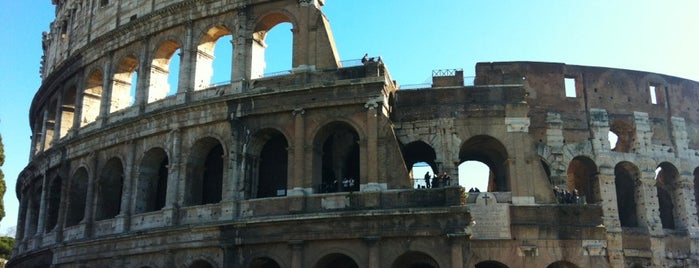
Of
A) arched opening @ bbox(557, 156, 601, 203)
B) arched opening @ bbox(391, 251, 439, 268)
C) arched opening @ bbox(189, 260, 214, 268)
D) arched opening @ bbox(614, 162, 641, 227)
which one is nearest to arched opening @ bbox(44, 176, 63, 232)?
arched opening @ bbox(189, 260, 214, 268)

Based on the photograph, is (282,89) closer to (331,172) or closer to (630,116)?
(331,172)

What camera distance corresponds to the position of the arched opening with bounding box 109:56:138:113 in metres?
23.9

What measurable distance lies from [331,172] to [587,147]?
340 inches

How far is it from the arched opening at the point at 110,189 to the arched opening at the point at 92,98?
9.43 ft

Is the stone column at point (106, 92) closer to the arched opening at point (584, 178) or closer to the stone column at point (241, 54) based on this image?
the stone column at point (241, 54)

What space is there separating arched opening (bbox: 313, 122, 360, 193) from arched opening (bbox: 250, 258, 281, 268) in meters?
2.56

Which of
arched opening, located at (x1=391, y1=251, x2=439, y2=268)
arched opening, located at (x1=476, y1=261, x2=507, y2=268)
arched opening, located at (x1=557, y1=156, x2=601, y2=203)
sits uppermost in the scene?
arched opening, located at (x1=557, y1=156, x2=601, y2=203)

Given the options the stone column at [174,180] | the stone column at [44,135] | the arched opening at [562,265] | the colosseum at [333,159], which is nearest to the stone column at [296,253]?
the colosseum at [333,159]

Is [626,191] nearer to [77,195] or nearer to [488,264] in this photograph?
[488,264]

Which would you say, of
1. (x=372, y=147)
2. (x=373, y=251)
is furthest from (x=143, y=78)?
(x=373, y=251)

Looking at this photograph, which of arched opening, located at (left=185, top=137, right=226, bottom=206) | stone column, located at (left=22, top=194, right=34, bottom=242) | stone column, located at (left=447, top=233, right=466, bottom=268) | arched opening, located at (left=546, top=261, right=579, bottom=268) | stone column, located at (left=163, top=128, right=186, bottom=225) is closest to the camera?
stone column, located at (left=447, top=233, right=466, bottom=268)

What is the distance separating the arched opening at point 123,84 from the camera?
23.9 m

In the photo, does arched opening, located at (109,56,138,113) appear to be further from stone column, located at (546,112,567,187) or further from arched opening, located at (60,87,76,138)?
stone column, located at (546,112,567,187)

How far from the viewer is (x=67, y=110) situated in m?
27.0
